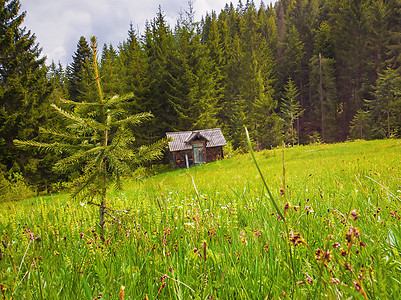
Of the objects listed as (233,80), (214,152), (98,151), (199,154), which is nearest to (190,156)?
(199,154)

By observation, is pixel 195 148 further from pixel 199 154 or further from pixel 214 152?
pixel 214 152

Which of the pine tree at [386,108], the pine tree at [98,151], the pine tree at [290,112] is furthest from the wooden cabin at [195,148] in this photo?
the pine tree at [98,151]

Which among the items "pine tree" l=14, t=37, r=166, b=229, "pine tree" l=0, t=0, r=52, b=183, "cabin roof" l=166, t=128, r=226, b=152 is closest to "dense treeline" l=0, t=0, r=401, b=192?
"pine tree" l=0, t=0, r=52, b=183

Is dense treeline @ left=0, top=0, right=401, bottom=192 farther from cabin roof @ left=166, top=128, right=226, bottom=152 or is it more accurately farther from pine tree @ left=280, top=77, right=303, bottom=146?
cabin roof @ left=166, top=128, right=226, bottom=152

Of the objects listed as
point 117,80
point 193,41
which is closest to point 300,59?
point 193,41

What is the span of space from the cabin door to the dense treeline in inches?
276

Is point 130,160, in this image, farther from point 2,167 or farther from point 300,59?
point 300,59

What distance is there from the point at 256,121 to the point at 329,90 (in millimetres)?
20138

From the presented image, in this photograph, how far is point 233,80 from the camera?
183ft

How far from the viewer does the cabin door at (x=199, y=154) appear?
35.2 metres

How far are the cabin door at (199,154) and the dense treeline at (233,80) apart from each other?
7.02 metres

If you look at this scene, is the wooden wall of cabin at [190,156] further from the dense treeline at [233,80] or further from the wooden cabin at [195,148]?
the dense treeline at [233,80]

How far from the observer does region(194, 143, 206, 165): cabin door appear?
3519 centimetres

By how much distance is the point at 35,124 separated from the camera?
1000 inches
